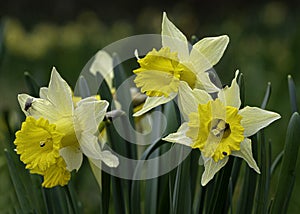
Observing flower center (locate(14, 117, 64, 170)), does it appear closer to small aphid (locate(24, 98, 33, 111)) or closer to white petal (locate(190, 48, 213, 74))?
small aphid (locate(24, 98, 33, 111))

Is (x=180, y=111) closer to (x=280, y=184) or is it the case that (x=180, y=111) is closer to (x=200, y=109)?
(x=200, y=109)

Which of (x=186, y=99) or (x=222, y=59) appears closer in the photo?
(x=186, y=99)

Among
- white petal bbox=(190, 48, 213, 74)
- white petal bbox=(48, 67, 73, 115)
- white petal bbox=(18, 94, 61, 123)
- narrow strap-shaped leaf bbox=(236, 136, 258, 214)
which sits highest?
white petal bbox=(190, 48, 213, 74)

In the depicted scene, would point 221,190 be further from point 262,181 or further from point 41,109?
point 41,109

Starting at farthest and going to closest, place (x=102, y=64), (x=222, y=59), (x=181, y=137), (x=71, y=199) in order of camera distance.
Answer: (x=222, y=59)
(x=102, y=64)
(x=71, y=199)
(x=181, y=137)

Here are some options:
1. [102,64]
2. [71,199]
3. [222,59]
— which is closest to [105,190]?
A: [71,199]

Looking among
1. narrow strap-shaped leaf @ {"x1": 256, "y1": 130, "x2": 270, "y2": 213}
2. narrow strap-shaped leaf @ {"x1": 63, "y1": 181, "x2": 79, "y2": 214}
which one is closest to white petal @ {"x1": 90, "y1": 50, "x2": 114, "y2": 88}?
narrow strap-shaped leaf @ {"x1": 63, "y1": 181, "x2": 79, "y2": 214}

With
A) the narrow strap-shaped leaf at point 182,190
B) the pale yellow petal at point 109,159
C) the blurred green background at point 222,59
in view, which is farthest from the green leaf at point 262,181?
the blurred green background at point 222,59
